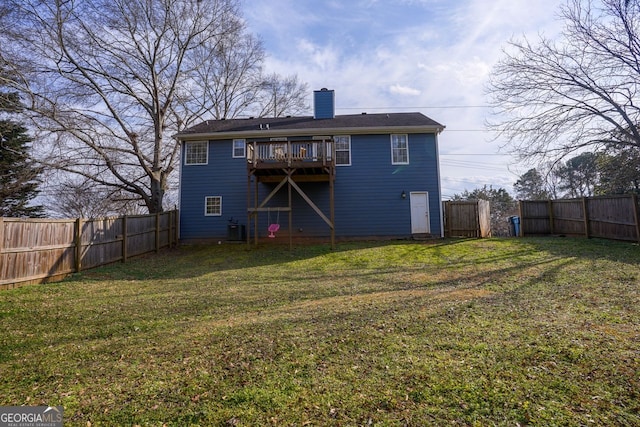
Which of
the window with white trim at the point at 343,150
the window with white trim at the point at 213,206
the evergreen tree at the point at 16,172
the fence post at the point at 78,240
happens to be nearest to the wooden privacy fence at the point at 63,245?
the fence post at the point at 78,240

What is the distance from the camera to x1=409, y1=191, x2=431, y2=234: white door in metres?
13.8

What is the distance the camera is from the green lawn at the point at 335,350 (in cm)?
238

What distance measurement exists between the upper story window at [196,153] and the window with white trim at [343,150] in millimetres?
6252

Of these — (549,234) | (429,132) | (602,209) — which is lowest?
(549,234)

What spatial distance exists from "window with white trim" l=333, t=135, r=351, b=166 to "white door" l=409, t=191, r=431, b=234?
3328mm

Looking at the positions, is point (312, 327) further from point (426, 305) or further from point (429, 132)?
point (429, 132)

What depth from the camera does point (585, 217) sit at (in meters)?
12.4

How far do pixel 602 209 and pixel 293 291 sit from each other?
1263cm

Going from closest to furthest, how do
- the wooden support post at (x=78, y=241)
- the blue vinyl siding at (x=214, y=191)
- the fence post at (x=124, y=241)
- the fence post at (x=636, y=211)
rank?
the wooden support post at (x=78, y=241) < the fence post at (x=636, y=211) < the fence post at (x=124, y=241) < the blue vinyl siding at (x=214, y=191)

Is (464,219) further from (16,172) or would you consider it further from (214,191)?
(16,172)

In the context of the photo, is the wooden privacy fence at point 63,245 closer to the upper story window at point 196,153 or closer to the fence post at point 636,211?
the upper story window at point 196,153

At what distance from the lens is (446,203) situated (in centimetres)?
1436

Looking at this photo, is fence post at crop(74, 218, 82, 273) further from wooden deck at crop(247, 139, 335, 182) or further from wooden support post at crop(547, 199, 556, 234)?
wooden support post at crop(547, 199, 556, 234)

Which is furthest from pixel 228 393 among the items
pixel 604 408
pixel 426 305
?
pixel 426 305
